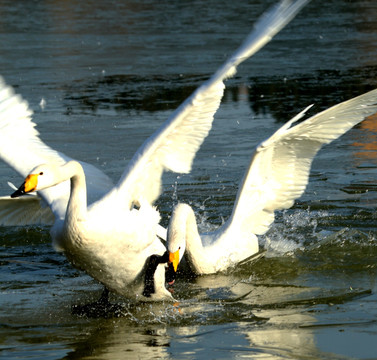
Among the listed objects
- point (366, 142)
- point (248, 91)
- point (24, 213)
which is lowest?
point (24, 213)

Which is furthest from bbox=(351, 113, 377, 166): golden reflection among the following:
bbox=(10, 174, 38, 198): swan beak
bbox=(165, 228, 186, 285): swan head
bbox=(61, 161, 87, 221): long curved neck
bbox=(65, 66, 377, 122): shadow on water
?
bbox=(10, 174, 38, 198): swan beak

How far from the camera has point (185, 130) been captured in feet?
23.8

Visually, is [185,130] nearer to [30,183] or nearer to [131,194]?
[131,194]

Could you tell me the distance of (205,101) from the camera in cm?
715

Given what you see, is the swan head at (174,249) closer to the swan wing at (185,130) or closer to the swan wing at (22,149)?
the swan wing at (185,130)

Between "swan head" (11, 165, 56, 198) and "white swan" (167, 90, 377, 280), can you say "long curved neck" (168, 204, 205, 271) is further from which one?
"swan head" (11, 165, 56, 198)

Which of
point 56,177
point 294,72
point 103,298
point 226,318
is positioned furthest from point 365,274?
point 294,72

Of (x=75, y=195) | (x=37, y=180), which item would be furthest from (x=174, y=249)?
(x=37, y=180)

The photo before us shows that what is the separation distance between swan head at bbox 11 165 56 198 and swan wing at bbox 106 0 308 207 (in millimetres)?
758

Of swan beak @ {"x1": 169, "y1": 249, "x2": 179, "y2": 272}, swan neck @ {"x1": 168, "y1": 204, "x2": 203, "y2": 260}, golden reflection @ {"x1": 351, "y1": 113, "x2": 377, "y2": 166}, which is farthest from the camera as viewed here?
golden reflection @ {"x1": 351, "y1": 113, "x2": 377, "y2": 166}

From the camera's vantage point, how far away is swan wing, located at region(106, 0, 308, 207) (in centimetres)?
675

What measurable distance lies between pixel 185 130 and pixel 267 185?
5.61 ft

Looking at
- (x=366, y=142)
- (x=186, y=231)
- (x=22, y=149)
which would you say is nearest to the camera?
(x=186, y=231)

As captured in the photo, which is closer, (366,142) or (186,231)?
(186,231)
